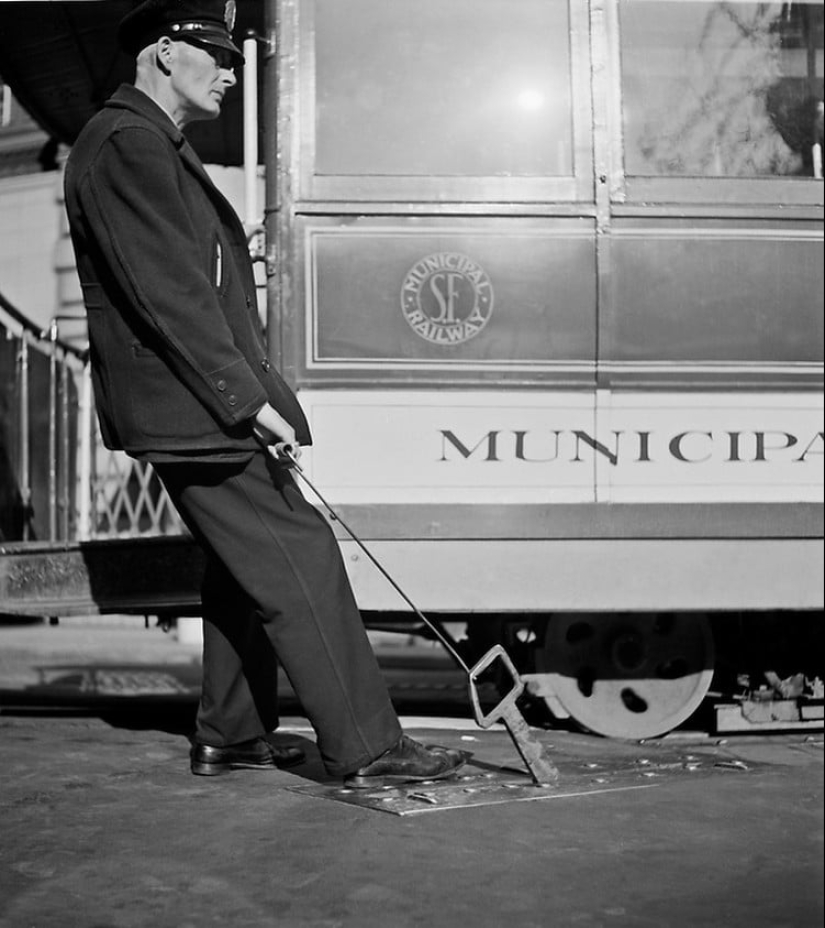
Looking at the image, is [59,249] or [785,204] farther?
[59,249]

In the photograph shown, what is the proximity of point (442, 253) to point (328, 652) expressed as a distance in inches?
58.6

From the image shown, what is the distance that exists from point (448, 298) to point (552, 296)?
0.33 m

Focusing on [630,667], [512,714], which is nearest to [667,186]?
[630,667]

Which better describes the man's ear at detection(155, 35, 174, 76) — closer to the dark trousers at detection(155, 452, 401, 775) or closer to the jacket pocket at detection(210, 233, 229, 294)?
the jacket pocket at detection(210, 233, 229, 294)

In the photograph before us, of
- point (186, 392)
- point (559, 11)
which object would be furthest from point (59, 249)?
point (186, 392)

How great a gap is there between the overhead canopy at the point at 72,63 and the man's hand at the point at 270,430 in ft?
6.80

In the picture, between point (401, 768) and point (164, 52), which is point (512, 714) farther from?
point (164, 52)

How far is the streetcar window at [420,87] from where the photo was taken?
16.5 feet

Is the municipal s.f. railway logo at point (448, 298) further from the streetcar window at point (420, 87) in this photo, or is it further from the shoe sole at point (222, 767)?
the shoe sole at point (222, 767)

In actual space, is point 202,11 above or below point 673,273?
above

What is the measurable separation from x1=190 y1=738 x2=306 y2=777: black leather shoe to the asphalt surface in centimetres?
5

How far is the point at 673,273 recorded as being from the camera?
5.03 meters

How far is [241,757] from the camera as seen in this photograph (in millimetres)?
4441

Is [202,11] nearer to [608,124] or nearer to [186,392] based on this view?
[186,392]
